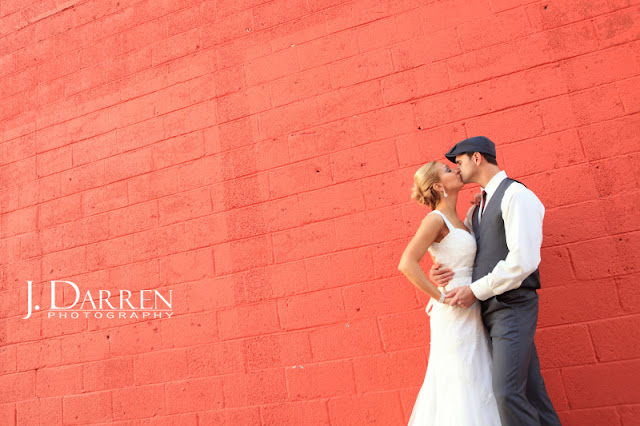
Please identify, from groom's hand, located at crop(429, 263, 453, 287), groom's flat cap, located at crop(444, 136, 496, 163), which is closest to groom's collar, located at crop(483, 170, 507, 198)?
groom's flat cap, located at crop(444, 136, 496, 163)

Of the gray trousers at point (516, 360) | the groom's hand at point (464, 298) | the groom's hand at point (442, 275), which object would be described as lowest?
the gray trousers at point (516, 360)

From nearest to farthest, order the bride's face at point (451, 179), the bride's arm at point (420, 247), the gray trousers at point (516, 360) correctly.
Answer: the gray trousers at point (516, 360) → the bride's arm at point (420, 247) → the bride's face at point (451, 179)

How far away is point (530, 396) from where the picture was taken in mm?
2365

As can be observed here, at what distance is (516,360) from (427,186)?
925 millimetres

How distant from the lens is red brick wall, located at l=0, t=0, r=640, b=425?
109 inches

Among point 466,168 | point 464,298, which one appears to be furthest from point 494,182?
point 464,298

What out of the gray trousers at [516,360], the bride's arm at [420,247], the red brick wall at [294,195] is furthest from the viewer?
the red brick wall at [294,195]

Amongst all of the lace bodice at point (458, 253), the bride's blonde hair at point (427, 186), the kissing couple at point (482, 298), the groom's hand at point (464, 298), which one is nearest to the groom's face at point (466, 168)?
the kissing couple at point (482, 298)

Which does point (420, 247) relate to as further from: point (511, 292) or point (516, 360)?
point (516, 360)

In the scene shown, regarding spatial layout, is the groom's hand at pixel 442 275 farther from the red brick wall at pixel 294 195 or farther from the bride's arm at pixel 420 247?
the red brick wall at pixel 294 195

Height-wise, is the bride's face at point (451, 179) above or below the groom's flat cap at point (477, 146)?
below

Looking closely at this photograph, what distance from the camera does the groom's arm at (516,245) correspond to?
7.34 ft

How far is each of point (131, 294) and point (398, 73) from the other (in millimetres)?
2289

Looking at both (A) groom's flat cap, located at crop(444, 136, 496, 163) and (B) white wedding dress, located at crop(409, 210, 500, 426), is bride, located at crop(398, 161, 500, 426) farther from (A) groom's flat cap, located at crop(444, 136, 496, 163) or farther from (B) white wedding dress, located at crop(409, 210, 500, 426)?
(A) groom's flat cap, located at crop(444, 136, 496, 163)
